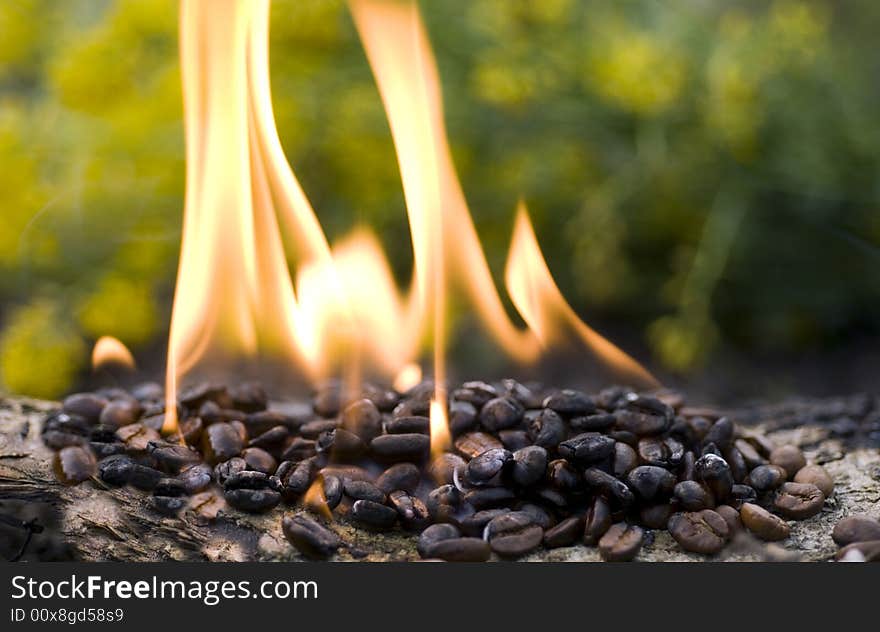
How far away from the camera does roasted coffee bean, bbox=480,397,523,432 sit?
1547 mm

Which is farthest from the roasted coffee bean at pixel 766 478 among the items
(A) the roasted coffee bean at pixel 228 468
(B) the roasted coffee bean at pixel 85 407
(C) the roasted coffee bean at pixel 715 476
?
(B) the roasted coffee bean at pixel 85 407

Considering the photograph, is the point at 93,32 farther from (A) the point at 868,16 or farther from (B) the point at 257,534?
(A) the point at 868,16

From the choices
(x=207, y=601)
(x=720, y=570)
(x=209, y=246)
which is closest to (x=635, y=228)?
(x=209, y=246)

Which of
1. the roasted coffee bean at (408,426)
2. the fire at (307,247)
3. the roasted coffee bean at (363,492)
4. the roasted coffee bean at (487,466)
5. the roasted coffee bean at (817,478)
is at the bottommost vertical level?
the roasted coffee bean at (817,478)

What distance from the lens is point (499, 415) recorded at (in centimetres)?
155

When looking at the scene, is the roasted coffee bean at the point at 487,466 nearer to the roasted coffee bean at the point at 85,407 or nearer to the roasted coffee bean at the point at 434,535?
the roasted coffee bean at the point at 434,535

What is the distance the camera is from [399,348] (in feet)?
5.95

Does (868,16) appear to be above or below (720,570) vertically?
above

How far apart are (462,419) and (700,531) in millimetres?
434

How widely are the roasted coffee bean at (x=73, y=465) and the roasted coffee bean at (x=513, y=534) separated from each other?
0.67 metres

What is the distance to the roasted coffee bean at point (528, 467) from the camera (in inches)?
55.1

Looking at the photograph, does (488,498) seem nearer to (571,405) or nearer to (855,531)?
(571,405)

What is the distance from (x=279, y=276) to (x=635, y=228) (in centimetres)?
240

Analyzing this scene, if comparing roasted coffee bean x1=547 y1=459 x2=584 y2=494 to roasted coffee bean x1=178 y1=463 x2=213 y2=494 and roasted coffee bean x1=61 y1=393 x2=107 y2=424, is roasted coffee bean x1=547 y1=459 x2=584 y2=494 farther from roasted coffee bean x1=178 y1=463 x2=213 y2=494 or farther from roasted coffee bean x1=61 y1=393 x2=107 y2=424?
roasted coffee bean x1=61 y1=393 x2=107 y2=424
